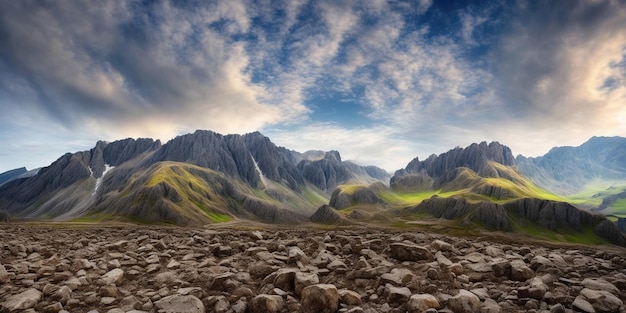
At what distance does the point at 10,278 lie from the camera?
11812 millimetres

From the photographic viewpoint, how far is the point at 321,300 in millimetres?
8148

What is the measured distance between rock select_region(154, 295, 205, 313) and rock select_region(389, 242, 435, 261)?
340 inches

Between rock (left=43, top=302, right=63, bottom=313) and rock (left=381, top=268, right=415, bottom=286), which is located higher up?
rock (left=381, top=268, right=415, bottom=286)

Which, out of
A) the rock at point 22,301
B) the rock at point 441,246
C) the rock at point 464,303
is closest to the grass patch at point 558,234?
the rock at point 441,246

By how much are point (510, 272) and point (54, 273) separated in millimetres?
18106

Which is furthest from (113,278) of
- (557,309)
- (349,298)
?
(557,309)

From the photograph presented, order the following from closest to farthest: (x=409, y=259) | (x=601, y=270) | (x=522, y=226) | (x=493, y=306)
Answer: (x=493, y=306), (x=601, y=270), (x=409, y=259), (x=522, y=226)

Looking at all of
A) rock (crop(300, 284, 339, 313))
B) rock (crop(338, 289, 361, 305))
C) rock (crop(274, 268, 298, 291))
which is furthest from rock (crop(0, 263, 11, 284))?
rock (crop(338, 289, 361, 305))

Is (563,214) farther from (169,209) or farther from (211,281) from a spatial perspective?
(169,209)

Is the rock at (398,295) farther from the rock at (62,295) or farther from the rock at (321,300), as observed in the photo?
the rock at (62,295)

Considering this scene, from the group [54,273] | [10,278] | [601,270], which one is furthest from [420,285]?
[10,278]

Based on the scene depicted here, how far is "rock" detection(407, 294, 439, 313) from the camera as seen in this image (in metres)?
7.59

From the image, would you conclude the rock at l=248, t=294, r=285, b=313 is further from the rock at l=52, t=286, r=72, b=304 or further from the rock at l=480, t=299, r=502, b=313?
the rock at l=52, t=286, r=72, b=304

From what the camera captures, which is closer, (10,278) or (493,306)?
(493,306)
